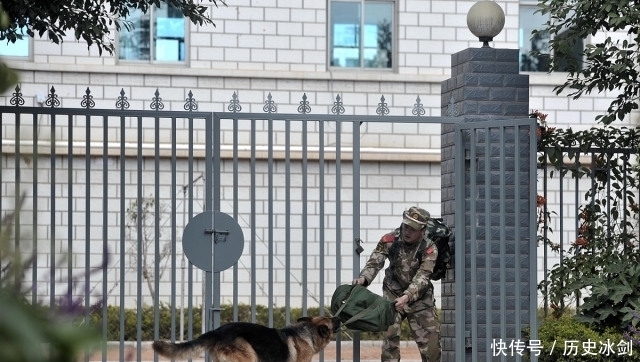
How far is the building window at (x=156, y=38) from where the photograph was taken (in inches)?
798

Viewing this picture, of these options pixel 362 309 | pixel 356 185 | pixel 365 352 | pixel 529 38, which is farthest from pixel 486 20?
pixel 529 38

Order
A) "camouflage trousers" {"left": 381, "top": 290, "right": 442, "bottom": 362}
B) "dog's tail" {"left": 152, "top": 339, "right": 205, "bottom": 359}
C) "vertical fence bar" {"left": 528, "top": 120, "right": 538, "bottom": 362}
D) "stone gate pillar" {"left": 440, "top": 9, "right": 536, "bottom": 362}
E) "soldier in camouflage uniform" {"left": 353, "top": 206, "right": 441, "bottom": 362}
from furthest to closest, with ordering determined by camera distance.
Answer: "stone gate pillar" {"left": 440, "top": 9, "right": 536, "bottom": 362} → "camouflage trousers" {"left": 381, "top": 290, "right": 442, "bottom": 362} → "soldier in camouflage uniform" {"left": 353, "top": 206, "right": 441, "bottom": 362} → "vertical fence bar" {"left": 528, "top": 120, "right": 538, "bottom": 362} → "dog's tail" {"left": 152, "top": 339, "right": 205, "bottom": 359}

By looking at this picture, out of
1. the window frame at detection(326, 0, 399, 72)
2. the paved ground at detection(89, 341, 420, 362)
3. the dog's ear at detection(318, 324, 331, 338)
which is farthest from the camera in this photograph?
the window frame at detection(326, 0, 399, 72)

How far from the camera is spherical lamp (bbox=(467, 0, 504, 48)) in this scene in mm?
9984

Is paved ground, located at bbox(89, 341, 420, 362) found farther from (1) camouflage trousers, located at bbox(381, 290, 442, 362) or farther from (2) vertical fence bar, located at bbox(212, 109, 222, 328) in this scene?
(2) vertical fence bar, located at bbox(212, 109, 222, 328)

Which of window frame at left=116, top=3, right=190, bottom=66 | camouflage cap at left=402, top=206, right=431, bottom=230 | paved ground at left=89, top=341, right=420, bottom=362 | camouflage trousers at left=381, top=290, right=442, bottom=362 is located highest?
window frame at left=116, top=3, right=190, bottom=66

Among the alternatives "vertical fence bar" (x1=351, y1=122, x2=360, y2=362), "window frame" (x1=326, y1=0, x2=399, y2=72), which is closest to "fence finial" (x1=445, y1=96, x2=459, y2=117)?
"vertical fence bar" (x1=351, y1=122, x2=360, y2=362)

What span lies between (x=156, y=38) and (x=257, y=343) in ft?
42.8

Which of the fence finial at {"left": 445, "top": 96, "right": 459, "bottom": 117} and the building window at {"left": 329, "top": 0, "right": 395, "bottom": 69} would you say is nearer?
the fence finial at {"left": 445, "top": 96, "right": 459, "bottom": 117}

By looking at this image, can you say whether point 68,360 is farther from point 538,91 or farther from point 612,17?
point 538,91

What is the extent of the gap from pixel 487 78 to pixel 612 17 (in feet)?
4.02

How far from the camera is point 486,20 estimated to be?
10.0 metres

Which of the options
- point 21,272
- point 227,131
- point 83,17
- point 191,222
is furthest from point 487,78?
point 227,131

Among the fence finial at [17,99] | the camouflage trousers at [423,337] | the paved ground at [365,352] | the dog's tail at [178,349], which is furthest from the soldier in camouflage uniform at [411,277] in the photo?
the paved ground at [365,352]
